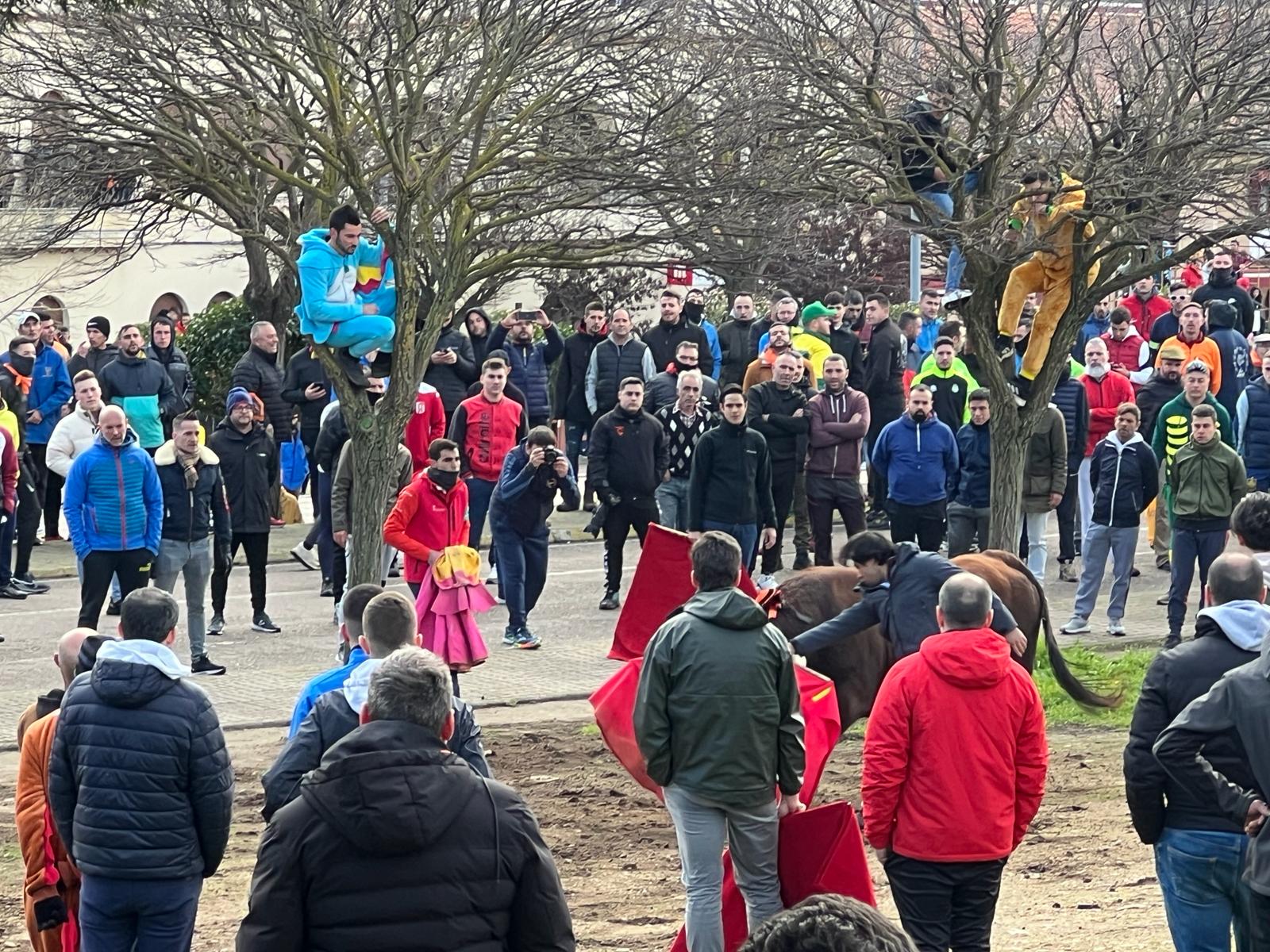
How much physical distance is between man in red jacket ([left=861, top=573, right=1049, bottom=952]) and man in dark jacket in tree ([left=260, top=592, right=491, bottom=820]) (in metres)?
1.47

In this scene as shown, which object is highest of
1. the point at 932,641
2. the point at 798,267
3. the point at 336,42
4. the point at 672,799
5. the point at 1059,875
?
the point at 336,42

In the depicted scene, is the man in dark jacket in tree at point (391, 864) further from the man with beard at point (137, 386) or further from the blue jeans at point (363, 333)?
the man with beard at point (137, 386)

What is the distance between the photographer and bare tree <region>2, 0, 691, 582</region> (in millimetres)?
11258

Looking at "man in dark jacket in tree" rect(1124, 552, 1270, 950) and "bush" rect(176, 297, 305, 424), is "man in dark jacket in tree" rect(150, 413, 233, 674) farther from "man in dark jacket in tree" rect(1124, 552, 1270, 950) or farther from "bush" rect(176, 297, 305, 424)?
"bush" rect(176, 297, 305, 424)

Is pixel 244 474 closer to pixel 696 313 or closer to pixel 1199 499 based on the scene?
pixel 696 313

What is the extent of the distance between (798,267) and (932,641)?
9.53 m

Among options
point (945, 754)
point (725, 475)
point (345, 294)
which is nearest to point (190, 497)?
point (345, 294)

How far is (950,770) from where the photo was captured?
6887 mm

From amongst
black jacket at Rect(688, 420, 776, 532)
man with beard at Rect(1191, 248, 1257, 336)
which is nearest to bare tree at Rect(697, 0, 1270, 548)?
black jacket at Rect(688, 420, 776, 532)

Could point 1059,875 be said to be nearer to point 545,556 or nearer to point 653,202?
point 653,202

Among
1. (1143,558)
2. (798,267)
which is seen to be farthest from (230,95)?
(1143,558)

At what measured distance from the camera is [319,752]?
6508mm

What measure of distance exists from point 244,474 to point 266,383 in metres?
3.17

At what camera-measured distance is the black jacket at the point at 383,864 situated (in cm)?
451
